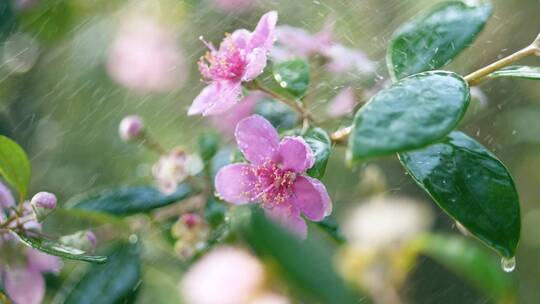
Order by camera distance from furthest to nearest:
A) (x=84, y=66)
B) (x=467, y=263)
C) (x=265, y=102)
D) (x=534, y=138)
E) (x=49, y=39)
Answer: (x=84, y=66) < (x=534, y=138) < (x=49, y=39) < (x=265, y=102) < (x=467, y=263)

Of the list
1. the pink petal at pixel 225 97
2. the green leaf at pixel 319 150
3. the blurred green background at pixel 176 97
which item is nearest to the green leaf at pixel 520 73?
the green leaf at pixel 319 150

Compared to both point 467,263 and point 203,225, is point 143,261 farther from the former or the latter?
point 467,263

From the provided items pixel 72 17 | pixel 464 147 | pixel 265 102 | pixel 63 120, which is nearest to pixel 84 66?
pixel 63 120

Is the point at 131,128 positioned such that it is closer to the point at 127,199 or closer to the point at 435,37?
the point at 127,199

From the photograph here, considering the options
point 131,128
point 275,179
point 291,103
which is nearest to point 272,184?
point 275,179

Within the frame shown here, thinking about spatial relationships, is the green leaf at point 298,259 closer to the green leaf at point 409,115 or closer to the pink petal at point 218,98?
the green leaf at point 409,115

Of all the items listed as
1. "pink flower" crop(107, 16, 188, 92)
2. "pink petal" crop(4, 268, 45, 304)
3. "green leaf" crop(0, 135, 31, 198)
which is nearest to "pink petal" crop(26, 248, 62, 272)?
"pink petal" crop(4, 268, 45, 304)

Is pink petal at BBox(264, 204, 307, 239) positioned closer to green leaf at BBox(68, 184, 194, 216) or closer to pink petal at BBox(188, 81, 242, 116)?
pink petal at BBox(188, 81, 242, 116)
